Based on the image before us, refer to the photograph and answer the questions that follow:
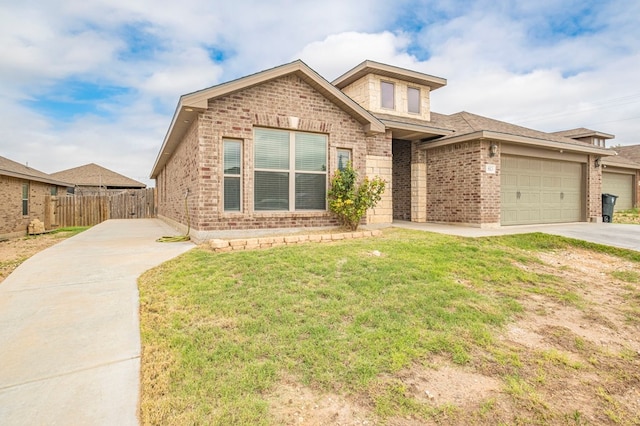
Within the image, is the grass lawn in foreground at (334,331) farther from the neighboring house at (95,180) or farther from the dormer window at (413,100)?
the neighboring house at (95,180)

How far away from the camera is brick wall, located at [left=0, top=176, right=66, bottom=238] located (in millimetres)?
14062

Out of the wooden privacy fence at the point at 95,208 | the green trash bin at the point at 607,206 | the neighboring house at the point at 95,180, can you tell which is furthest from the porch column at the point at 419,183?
the neighboring house at the point at 95,180

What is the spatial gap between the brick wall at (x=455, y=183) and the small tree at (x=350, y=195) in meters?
3.92

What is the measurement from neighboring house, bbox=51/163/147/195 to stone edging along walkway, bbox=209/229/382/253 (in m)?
25.5

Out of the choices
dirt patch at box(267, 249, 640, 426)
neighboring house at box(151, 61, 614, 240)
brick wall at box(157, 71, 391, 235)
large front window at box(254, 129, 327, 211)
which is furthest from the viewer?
large front window at box(254, 129, 327, 211)

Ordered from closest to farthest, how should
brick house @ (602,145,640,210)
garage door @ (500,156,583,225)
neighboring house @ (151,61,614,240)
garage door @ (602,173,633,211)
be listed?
neighboring house @ (151,61,614,240) → garage door @ (500,156,583,225) → brick house @ (602,145,640,210) → garage door @ (602,173,633,211)

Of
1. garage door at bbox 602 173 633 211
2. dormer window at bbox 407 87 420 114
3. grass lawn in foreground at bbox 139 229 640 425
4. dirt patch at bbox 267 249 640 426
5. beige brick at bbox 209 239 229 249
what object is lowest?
dirt patch at bbox 267 249 640 426

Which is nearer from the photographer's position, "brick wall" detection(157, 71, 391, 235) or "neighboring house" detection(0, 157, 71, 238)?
"brick wall" detection(157, 71, 391, 235)

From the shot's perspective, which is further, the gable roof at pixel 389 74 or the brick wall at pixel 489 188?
the gable roof at pixel 389 74

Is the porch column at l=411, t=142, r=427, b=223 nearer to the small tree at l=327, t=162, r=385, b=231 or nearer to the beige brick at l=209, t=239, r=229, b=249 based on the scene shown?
the small tree at l=327, t=162, r=385, b=231

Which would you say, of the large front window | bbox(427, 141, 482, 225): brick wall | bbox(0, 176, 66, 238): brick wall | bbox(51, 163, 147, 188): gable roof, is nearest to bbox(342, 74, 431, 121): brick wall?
bbox(427, 141, 482, 225): brick wall

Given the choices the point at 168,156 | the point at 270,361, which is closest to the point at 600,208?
the point at 270,361

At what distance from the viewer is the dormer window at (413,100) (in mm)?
12773

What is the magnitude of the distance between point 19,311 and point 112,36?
10375 mm
